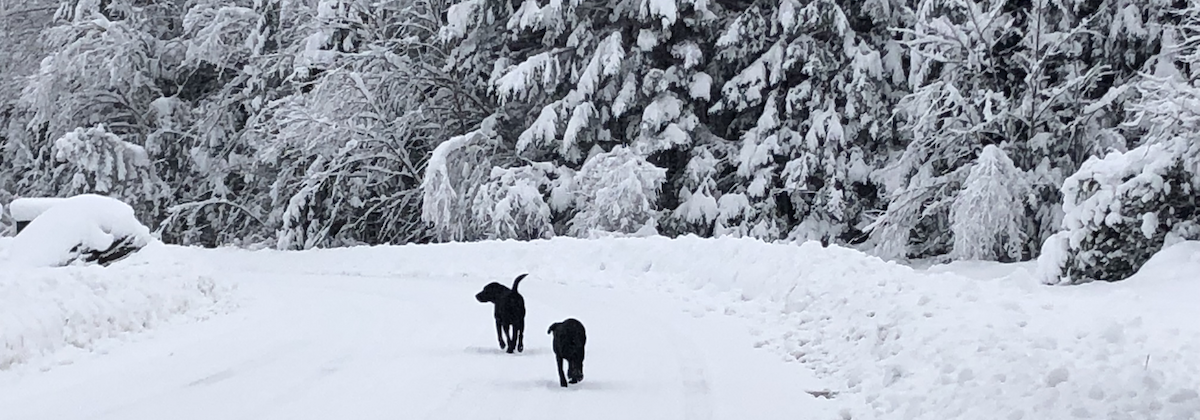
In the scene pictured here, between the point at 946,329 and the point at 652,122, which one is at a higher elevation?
the point at 652,122

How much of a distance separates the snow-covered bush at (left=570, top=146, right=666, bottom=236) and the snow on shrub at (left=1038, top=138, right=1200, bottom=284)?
9.92 metres

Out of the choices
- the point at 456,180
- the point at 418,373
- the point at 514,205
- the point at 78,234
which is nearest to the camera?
the point at 418,373

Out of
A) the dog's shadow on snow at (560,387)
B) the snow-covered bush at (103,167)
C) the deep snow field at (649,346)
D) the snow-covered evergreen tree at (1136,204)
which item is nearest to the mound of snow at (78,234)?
the deep snow field at (649,346)

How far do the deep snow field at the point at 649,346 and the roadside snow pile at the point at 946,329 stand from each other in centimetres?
3

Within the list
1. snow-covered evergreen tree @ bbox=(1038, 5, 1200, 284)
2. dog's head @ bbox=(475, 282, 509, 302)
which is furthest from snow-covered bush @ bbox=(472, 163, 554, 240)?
dog's head @ bbox=(475, 282, 509, 302)

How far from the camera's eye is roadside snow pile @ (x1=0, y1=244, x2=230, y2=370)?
9.18 meters

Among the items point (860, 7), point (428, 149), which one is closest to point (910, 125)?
point (860, 7)

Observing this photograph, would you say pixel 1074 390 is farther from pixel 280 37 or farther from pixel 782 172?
pixel 280 37

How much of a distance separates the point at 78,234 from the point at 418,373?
9.56 meters

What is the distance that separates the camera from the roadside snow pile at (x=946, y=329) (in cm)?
581

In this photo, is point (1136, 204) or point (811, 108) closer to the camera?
point (1136, 204)

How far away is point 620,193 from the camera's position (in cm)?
2192

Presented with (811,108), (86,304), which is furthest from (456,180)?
(86,304)

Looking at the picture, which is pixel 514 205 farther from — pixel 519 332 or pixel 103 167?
pixel 103 167
